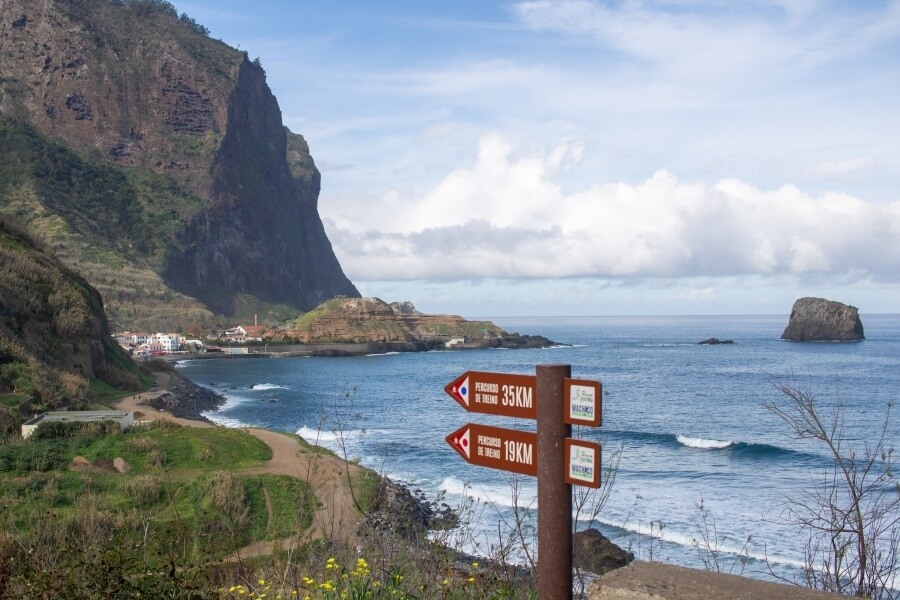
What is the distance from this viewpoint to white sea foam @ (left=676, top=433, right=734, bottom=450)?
99.9 ft

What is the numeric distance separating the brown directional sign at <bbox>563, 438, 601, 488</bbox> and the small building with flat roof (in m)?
21.6

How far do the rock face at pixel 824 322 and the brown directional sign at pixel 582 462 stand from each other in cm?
12190

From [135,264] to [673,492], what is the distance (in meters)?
103

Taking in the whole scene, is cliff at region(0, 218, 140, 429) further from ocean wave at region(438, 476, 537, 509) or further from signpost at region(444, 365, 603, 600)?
signpost at region(444, 365, 603, 600)

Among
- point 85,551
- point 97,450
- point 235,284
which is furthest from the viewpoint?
point 235,284

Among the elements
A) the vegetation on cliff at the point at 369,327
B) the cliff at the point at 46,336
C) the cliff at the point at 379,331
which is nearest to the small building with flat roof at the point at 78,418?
the cliff at the point at 46,336

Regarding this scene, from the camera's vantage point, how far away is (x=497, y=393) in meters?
3.92

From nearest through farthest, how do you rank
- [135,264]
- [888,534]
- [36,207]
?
[888,534] → [36,207] → [135,264]

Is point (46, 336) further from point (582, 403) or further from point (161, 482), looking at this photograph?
point (582, 403)

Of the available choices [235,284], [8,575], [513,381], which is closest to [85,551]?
[8,575]

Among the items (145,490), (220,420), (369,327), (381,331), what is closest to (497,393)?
(145,490)

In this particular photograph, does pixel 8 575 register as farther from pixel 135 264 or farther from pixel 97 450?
pixel 135 264

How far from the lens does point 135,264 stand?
369ft

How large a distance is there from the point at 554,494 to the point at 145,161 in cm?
14384
